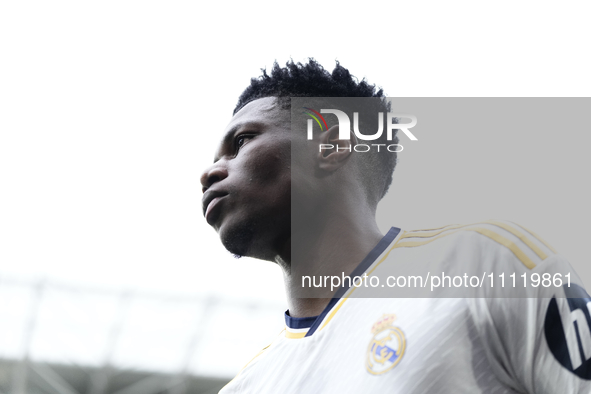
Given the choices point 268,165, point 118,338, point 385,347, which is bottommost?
point 385,347

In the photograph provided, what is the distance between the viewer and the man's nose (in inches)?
82.0

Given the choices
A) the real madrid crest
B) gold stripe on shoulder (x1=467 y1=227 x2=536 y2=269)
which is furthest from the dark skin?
gold stripe on shoulder (x1=467 y1=227 x2=536 y2=269)

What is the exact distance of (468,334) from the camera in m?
1.44

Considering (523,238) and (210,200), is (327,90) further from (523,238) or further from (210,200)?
(523,238)

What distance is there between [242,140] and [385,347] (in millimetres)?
1017

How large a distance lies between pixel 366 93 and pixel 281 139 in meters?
0.67

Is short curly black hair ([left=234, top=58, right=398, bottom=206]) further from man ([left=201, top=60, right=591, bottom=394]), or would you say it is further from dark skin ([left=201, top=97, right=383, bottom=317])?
dark skin ([left=201, top=97, right=383, bottom=317])

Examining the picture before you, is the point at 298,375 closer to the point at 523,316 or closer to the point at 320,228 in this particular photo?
the point at 320,228

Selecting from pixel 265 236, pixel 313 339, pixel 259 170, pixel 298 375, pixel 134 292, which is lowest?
pixel 298 375

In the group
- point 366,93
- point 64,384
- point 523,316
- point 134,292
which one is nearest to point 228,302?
point 134,292

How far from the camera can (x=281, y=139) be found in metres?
2.12

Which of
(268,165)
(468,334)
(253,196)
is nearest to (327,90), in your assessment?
(268,165)

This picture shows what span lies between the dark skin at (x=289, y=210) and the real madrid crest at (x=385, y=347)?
0.35 m

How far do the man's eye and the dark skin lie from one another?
0.6 inches
